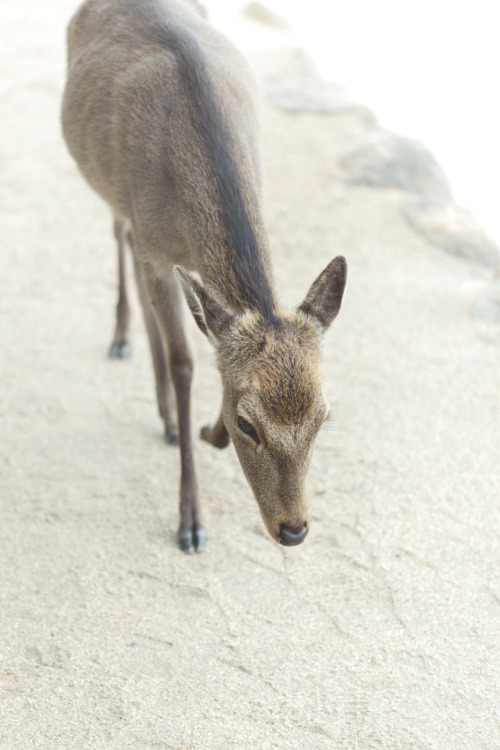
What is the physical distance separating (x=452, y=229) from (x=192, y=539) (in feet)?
15.6

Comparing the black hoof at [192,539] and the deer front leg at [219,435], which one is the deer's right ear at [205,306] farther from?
the black hoof at [192,539]

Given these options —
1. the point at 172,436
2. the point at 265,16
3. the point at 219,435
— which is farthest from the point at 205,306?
the point at 265,16

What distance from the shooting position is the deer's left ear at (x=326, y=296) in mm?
3391

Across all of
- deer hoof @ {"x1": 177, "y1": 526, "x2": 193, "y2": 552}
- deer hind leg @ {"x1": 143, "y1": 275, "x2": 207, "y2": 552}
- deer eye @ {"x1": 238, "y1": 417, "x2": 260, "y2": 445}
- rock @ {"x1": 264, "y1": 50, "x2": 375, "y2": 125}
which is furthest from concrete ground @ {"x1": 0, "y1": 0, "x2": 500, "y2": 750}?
rock @ {"x1": 264, "y1": 50, "x2": 375, "y2": 125}

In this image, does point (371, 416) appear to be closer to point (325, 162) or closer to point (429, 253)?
point (429, 253)

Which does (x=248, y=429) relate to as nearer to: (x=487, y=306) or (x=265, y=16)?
(x=487, y=306)

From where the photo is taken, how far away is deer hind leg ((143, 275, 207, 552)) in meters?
4.26

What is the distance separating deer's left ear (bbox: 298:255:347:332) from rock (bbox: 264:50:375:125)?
23.6 ft

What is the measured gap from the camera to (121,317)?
582 centimetres

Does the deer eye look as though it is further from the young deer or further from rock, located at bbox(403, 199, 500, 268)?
rock, located at bbox(403, 199, 500, 268)

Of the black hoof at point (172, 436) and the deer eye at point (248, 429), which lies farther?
the black hoof at point (172, 436)

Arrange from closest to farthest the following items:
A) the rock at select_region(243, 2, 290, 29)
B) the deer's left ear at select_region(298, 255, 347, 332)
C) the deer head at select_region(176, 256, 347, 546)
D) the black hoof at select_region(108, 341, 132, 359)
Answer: the deer head at select_region(176, 256, 347, 546), the deer's left ear at select_region(298, 255, 347, 332), the black hoof at select_region(108, 341, 132, 359), the rock at select_region(243, 2, 290, 29)

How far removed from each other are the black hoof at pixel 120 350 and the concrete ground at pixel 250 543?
0.29ft

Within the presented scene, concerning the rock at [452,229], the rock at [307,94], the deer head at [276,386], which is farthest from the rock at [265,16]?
the deer head at [276,386]
